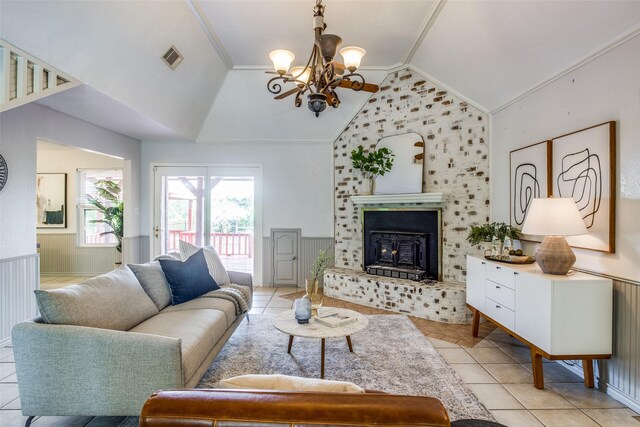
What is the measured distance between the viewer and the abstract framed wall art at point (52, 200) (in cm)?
620

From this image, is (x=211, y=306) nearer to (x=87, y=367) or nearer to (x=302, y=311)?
(x=302, y=311)

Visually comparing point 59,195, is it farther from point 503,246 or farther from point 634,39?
point 634,39

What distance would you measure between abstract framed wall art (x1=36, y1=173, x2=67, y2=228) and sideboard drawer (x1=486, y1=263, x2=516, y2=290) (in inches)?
290

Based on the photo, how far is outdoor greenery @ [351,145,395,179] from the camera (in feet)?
15.3

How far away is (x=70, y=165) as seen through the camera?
20.4 ft

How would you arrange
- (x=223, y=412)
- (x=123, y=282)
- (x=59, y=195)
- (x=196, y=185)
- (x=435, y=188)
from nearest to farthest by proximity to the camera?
(x=223, y=412), (x=123, y=282), (x=435, y=188), (x=196, y=185), (x=59, y=195)

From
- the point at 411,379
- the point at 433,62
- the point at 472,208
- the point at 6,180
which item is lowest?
the point at 411,379

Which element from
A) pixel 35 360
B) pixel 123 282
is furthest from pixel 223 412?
pixel 123 282

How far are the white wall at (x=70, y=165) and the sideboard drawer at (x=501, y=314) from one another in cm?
Result: 659

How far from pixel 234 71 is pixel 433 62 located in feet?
9.12

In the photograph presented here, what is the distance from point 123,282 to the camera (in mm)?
2438

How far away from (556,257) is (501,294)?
65 cm

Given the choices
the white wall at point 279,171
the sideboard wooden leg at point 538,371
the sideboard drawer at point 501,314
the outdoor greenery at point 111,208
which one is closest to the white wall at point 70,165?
the outdoor greenery at point 111,208

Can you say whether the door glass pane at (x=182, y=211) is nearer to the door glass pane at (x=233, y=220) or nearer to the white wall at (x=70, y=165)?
the door glass pane at (x=233, y=220)
